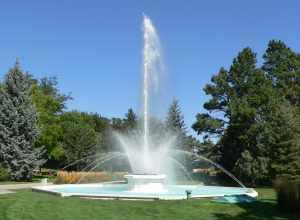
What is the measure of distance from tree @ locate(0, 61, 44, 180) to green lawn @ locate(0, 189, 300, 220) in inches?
929

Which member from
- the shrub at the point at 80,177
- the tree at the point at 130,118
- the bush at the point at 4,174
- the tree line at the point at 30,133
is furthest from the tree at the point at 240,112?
the tree at the point at 130,118

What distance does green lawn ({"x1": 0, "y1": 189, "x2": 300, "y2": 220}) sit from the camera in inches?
663

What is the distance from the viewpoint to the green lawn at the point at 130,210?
16828 mm

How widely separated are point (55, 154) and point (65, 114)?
1918cm

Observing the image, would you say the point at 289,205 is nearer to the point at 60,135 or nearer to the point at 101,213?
the point at 101,213

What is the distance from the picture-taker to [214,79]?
52.0m

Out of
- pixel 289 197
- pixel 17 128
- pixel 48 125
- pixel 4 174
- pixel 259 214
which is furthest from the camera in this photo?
pixel 48 125

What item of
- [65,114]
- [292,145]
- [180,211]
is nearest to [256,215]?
[180,211]

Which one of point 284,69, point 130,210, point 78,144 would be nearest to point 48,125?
point 78,144

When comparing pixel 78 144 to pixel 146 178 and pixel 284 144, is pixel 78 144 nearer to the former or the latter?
pixel 284 144

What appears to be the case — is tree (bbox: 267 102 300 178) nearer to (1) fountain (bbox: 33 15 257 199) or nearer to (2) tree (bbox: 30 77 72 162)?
(1) fountain (bbox: 33 15 257 199)

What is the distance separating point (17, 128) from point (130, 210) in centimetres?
2826

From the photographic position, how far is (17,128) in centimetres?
4384

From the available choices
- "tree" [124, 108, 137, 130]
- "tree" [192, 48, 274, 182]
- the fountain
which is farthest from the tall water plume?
"tree" [124, 108, 137, 130]
